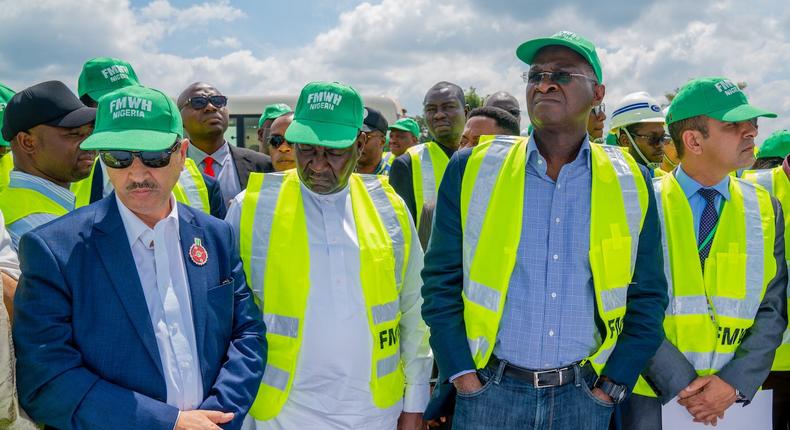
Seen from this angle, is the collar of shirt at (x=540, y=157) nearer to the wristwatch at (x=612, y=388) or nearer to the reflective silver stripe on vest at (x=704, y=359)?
the wristwatch at (x=612, y=388)

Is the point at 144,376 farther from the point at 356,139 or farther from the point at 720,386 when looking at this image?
the point at 720,386

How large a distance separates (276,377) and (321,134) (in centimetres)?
99

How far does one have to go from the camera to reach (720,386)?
2.71 m

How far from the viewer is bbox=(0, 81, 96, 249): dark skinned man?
284cm

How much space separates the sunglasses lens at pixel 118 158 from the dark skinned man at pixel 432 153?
7.85 feet

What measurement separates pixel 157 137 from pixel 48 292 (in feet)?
1.97

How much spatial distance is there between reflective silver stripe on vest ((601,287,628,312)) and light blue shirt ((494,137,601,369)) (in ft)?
0.17

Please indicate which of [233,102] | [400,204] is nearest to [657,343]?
[400,204]

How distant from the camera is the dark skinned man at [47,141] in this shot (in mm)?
2838

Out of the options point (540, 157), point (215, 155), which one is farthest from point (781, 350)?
point (215, 155)

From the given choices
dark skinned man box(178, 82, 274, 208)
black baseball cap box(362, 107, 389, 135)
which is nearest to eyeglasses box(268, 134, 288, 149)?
dark skinned man box(178, 82, 274, 208)

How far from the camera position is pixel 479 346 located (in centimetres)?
232

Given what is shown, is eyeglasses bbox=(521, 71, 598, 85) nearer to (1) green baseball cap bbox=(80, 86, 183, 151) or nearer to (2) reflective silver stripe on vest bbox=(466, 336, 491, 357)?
(2) reflective silver stripe on vest bbox=(466, 336, 491, 357)

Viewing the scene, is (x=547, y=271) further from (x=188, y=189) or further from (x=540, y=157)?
(x=188, y=189)
